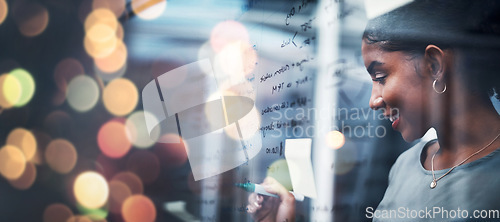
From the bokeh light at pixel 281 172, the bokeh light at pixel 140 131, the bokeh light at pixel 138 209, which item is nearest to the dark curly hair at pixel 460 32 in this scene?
the bokeh light at pixel 281 172

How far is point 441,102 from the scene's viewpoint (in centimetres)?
40

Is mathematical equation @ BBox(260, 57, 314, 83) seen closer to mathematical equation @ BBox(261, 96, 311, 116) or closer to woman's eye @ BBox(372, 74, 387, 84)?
mathematical equation @ BBox(261, 96, 311, 116)

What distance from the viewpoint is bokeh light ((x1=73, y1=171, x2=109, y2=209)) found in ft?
4.82

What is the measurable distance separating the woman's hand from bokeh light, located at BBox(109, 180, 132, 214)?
698mm

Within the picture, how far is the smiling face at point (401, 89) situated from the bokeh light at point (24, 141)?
1.37 m

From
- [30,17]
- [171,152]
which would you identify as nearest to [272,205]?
[171,152]

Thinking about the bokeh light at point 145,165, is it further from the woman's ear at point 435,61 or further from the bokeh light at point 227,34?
the woman's ear at point 435,61

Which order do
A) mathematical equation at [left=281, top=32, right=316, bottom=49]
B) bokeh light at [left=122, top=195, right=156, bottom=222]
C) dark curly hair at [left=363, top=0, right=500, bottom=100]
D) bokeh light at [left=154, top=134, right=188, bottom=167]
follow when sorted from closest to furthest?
dark curly hair at [left=363, top=0, right=500, bottom=100] < mathematical equation at [left=281, top=32, right=316, bottom=49] < bokeh light at [left=154, top=134, right=188, bottom=167] < bokeh light at [left=122, top=195, right=156, bottom=222]

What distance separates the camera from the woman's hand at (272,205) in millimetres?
725

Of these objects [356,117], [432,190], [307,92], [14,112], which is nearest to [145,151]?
[14,112]

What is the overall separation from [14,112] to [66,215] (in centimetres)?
41

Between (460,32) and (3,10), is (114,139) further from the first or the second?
(460,32)

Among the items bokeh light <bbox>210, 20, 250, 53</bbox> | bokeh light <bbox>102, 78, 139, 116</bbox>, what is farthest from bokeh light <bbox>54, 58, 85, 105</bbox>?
bokeh light <bbox>210, 20, 250, 53</bbox>

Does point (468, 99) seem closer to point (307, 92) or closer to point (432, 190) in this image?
point (432, 190)
